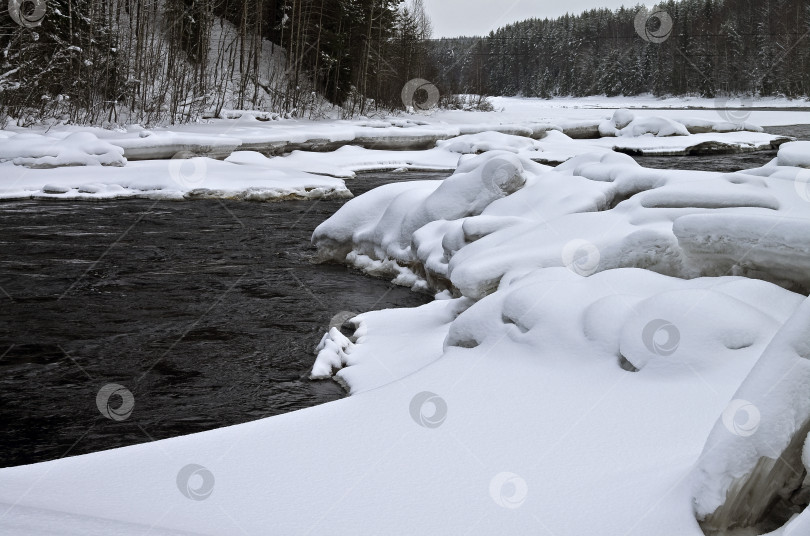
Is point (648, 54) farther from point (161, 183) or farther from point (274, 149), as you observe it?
point (161, 183)

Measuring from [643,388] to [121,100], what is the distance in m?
23.6

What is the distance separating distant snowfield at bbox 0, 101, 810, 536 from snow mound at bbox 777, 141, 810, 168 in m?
0.03

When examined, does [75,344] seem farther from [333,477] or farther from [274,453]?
[333,477]

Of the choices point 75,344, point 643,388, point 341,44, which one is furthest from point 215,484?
point 341,44

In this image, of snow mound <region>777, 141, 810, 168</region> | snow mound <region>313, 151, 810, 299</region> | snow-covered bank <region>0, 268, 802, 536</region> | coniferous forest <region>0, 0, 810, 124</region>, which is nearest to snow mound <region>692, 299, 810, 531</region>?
snow-covered bank <region>0, 268, 802, 536</region>

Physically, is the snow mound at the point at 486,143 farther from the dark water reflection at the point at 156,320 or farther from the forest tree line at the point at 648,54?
the forest tree line at the point at 648,54

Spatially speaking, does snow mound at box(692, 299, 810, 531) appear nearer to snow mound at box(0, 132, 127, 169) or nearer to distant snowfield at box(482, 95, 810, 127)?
snow mound at box(0, 132, 127, 169)

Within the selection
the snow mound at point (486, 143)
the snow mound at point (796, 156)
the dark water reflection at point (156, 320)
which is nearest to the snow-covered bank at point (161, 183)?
the dark water reflection at point (156, 320)

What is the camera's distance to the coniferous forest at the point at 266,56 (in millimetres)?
22234

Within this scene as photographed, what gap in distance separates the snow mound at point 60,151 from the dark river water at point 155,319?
3159mm

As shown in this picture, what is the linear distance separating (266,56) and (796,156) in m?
31.0

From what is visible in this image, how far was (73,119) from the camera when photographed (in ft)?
72.4

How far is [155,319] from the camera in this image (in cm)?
758

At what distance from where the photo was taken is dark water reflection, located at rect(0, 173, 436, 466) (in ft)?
17.6
